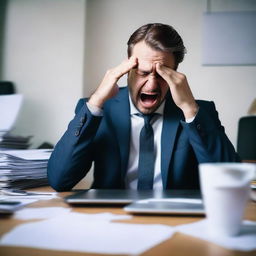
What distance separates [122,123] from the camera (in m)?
1.30

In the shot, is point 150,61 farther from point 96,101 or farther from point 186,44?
point 186,44

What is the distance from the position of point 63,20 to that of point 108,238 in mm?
2352

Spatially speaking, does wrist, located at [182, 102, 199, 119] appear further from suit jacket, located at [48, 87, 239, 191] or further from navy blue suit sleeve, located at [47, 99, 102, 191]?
navy blue suit sleeve, located at [47, 99, 102, 191]

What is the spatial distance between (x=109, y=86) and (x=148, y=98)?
0.23m

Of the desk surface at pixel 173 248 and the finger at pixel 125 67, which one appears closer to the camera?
the desk surface at pixel 173 248

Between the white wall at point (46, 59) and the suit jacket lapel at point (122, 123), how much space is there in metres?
1.22

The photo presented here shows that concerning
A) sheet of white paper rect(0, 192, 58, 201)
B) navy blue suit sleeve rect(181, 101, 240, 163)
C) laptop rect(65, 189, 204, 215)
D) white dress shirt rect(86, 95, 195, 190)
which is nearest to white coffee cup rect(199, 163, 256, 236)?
laptop rect(65, 189, 204, 215)

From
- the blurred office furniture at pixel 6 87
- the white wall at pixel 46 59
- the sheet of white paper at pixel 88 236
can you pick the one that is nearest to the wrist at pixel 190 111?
the sheet of white paper at pixel 88 236

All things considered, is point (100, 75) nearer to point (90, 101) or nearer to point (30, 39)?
point (30, 39)

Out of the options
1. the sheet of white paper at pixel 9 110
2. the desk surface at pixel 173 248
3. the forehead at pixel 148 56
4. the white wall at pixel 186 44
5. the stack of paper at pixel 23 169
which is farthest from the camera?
the white wall at pixel 186 44

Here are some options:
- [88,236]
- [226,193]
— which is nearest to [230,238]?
[226,193]

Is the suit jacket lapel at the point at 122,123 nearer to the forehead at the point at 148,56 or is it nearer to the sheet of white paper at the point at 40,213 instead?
the forehead at the point at 148,56

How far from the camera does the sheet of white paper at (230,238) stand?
1.46 feet

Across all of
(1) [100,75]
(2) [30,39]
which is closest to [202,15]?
(1) [100,75]
